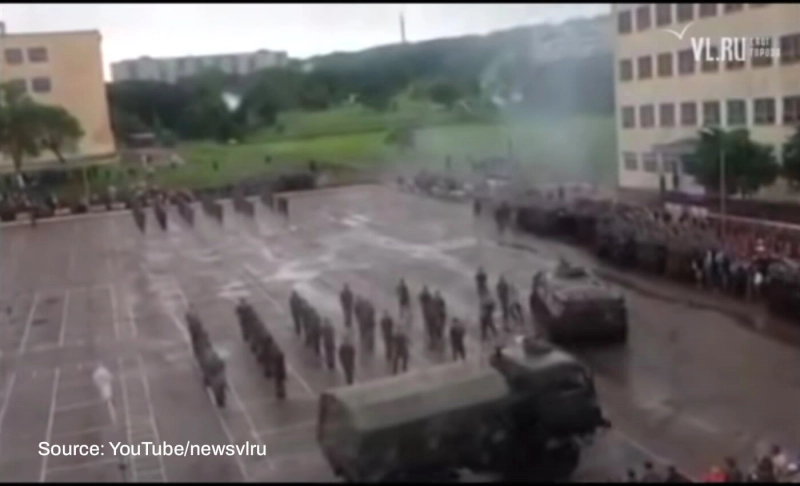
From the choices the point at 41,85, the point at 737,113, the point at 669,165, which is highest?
the point at 41,85

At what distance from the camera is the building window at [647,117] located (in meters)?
8.18

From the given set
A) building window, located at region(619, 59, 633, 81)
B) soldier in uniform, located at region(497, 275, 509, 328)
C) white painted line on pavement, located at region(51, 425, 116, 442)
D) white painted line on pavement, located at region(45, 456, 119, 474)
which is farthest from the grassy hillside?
white painted line on pavement, located at region(45, 456, 119, 474)

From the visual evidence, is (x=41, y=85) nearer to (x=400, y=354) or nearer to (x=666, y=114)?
(x=400, y=354)

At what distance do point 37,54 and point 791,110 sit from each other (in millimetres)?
4900

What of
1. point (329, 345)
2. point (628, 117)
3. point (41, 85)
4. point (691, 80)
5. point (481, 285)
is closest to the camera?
point (329, 345)

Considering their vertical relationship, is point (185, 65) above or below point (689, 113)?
above

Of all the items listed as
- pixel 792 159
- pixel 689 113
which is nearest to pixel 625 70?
pixel 689 113

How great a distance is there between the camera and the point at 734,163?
7301 millimetres

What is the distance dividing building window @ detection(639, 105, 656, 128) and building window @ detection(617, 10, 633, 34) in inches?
24.6

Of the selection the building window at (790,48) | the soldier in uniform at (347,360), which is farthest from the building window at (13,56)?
the building window at (790,48)

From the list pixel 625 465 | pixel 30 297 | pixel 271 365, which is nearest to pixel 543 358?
pixel 625 465

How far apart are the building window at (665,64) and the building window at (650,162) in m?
0.62

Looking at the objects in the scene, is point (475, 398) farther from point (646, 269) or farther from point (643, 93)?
A: point (643, 93)

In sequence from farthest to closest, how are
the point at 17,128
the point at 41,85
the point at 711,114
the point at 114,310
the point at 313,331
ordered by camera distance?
the point at 711,114 → the point at 17,128 → the point at 41,85 → the point at 114,310 → the point at 313,331
